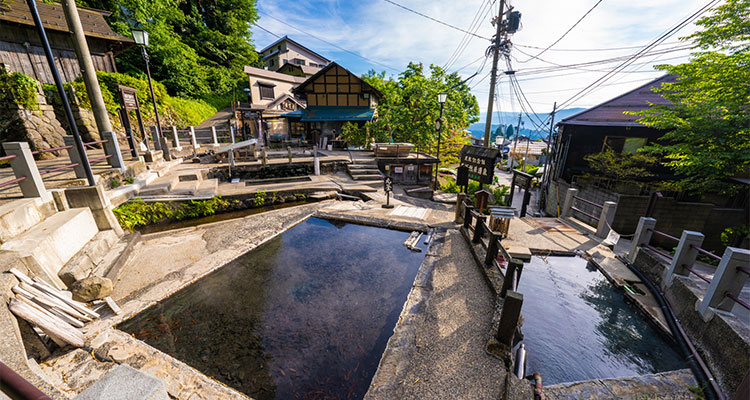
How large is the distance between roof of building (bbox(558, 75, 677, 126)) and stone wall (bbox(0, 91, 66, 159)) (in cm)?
2835

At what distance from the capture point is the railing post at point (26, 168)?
5.61m

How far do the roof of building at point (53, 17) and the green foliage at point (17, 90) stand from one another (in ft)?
11.3

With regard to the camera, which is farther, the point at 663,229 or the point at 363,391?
the point at 663,229

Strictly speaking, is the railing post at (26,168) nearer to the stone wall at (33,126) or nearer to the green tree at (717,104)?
the stone wall at (33,126)

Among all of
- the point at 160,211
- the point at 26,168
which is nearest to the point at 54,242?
the point at 26,168

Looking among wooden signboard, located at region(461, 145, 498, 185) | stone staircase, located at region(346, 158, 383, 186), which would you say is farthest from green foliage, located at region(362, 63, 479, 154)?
wooden signboard, located at region(461, 145, 498, 185)

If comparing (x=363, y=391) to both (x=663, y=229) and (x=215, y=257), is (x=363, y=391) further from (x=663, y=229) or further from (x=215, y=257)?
(x=663, y=229)

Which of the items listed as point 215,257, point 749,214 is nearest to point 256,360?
point 215,257

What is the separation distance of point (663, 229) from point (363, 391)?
14.2 m

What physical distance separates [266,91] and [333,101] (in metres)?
10.8

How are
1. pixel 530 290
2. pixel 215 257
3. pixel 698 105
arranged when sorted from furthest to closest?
pixel 698 105 < pixel 215 257 < pixel 530 290

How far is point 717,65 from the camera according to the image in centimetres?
810

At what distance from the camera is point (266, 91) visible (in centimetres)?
2978

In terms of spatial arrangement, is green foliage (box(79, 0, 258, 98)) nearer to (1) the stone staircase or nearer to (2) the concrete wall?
(1) the stone staircase
